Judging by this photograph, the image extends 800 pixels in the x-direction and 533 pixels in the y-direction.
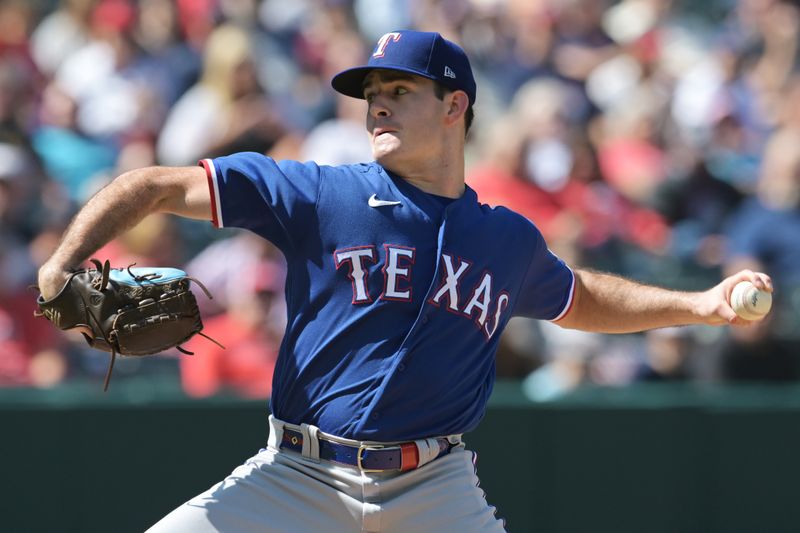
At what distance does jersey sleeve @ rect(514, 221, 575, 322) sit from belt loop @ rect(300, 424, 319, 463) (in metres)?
0.93

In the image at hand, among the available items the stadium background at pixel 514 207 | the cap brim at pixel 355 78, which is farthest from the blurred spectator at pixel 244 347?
the cap brim at pixel 355 78

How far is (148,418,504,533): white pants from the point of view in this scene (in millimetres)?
3467

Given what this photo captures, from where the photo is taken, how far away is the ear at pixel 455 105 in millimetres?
3930

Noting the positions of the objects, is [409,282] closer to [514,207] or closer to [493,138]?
[514,207]

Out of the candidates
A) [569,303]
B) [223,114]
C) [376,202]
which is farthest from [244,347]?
[376,202]

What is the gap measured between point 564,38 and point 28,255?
171 inches

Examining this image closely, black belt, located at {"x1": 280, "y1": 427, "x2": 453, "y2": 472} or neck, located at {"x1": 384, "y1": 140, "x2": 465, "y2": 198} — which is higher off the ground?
neck, located at {"x1": 384, "y1": 140, "x2": 465, "y2": 198}

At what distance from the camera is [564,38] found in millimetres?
9156

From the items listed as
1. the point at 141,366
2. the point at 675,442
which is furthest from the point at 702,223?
the point at 141,366

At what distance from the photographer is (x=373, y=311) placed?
3.57 metres

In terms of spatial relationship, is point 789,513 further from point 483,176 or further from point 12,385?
point 12,385

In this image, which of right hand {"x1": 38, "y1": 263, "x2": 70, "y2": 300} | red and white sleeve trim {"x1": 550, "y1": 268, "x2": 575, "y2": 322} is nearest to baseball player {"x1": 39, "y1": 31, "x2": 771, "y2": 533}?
right hand {"x1": 38, "y1": 263, "x2": 70, "y2": 300}

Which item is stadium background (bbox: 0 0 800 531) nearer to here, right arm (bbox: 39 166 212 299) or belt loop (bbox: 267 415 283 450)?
belt loop (bbox: 267 415 283 450)

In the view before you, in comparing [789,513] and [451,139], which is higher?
[451,139]
